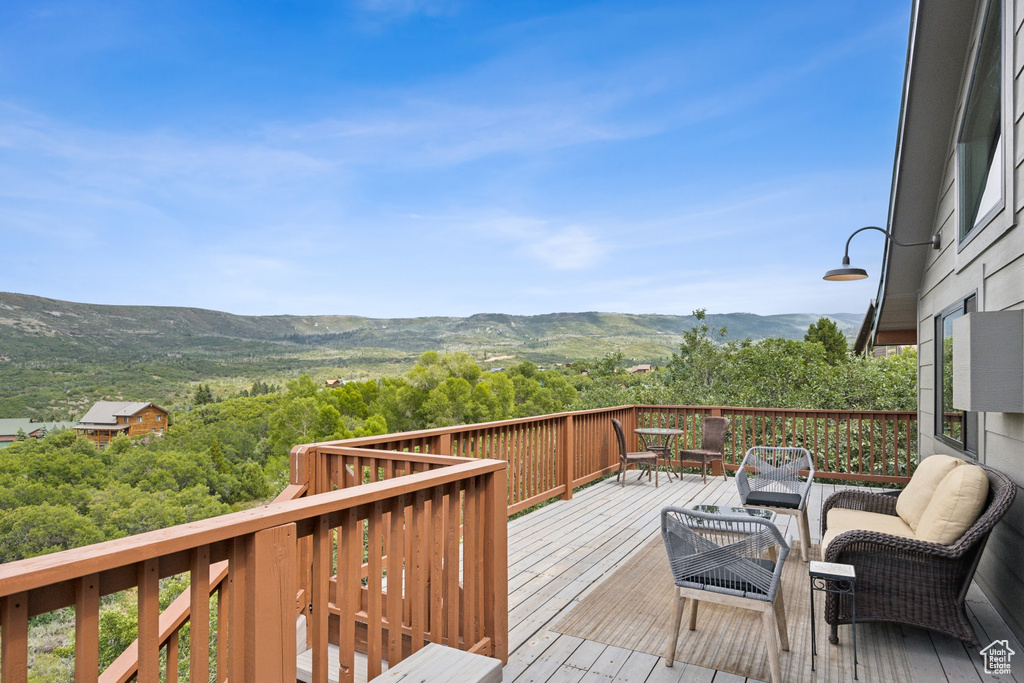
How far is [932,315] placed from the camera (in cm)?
533

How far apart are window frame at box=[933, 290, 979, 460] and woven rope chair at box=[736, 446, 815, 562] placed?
1.03 metres

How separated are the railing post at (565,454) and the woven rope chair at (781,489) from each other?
77.9 inches

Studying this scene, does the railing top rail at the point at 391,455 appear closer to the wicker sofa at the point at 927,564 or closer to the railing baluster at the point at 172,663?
the railing baluster at the point at 172,663

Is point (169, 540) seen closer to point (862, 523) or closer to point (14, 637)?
point (14, 637)

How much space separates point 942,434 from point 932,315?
3.63ft

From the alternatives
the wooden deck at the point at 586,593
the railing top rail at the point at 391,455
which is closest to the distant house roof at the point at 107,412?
the wooden deck at the point at 586,593

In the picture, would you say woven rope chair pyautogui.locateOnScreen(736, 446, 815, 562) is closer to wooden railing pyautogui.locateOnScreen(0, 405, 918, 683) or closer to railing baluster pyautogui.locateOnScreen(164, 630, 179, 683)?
wooden railing pyautogui.locateOnScreen(0, 405, 918, 683)

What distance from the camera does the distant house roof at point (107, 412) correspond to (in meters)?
26.8

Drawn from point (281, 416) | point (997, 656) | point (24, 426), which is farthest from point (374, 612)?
point (281, 416)

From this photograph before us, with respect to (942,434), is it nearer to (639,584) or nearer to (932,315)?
(932,315)

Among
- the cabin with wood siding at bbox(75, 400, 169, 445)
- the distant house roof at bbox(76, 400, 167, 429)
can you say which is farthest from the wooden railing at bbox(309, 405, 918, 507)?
the distant house roof at bbox(76, 400, 167, 429)

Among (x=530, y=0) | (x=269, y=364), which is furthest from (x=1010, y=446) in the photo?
(x=269, y=364)

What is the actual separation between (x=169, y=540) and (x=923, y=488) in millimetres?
4034

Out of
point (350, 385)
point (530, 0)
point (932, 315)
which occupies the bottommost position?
A: point (350, 385)
